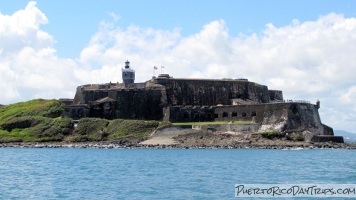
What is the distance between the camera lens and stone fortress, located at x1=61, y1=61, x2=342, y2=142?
60438 millimetres

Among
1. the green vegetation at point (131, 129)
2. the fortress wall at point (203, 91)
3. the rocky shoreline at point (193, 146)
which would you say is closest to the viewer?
the rocky shoreline at point (193, 146)

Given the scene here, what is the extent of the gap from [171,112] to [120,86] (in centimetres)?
825

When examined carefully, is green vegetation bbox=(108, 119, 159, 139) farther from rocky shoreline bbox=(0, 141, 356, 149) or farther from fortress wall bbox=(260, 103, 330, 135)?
fortress wall bbox=(260, 103, 330, 135)

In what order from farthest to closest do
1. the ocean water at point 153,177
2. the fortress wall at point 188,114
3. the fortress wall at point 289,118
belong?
the fortress wall at point 188,114, the fortress wall at point 289,118, the ocean water at point 153,177

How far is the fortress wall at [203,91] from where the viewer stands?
7075 centimetres

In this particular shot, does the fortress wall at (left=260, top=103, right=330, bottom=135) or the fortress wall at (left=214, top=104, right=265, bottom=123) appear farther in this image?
the fortress wall at (left=214, top=104, right=265, bottom=123)

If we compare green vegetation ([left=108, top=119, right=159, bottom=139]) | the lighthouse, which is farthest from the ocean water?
the lighthouse

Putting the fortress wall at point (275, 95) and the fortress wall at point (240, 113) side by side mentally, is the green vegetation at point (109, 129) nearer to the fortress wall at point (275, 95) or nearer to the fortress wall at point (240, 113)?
the fortress wall at point (240, 113)

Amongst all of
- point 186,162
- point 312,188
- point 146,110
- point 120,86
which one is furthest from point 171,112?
point 312,188

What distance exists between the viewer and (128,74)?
77.1 meters

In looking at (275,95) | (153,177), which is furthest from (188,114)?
(153,177)

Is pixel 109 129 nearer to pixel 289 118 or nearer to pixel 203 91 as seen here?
pixel 203 91

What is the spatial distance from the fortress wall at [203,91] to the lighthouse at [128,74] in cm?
776

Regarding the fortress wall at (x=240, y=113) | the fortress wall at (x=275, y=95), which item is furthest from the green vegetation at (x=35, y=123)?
the fortress wall at (x=275, y=95)
